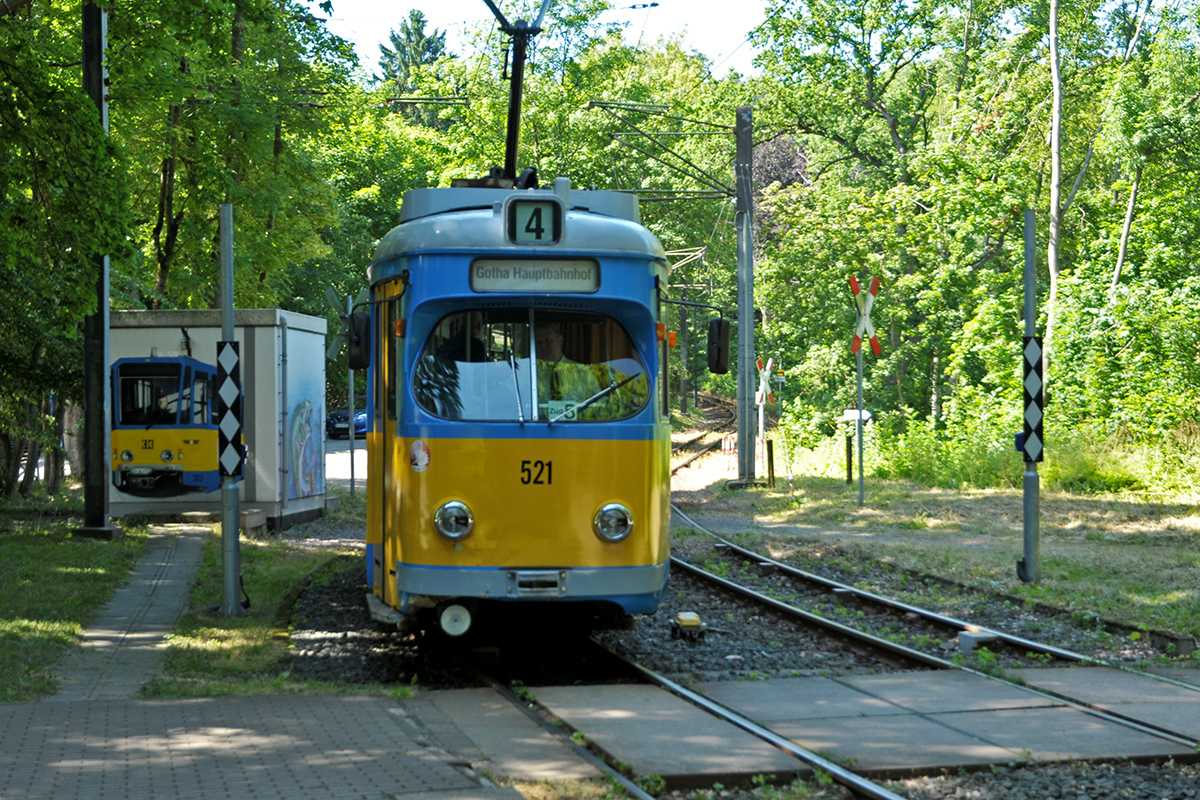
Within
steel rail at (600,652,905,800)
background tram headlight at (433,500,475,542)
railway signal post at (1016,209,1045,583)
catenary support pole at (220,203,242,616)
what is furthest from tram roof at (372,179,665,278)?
railway signal post at (1016,209,1045,583)

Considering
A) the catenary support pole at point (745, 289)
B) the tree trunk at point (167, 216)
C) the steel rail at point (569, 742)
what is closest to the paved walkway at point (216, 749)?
the steel rail at point (569, 742)

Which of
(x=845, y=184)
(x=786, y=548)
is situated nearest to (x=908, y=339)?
(x=845, y=184)

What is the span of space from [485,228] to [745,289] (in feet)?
54.6

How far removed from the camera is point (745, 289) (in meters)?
24.8

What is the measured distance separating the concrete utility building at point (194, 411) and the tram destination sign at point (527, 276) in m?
11.3

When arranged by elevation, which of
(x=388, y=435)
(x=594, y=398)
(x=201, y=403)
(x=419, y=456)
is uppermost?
(x=201, y=403)

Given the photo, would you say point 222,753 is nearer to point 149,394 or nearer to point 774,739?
point 774,739

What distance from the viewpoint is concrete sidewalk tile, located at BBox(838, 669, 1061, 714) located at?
7801mm

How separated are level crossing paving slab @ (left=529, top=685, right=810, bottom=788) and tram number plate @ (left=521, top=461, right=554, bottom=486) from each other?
135cm

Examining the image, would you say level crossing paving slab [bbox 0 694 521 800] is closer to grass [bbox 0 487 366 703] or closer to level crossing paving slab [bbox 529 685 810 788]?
grass [bbox 0 487 366 703]

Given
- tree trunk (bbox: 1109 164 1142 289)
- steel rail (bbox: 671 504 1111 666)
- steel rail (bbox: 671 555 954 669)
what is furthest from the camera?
tree trunk (bbox: 1109 164 1142 289)

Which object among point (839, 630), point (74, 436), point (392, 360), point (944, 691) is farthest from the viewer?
point (74, 436)

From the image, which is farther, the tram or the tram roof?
the tram

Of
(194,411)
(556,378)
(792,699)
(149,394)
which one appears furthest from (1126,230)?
(792,699)
